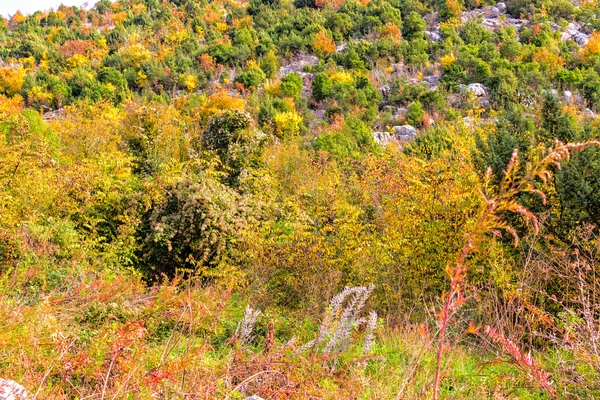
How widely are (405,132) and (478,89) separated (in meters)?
7.44

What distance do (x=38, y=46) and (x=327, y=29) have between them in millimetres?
29907

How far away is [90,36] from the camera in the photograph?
166 feet

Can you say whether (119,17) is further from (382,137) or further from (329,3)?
(382,137)

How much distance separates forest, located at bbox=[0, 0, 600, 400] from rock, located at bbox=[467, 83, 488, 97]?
16cm

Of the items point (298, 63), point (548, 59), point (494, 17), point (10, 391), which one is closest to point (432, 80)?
point (548, 59)

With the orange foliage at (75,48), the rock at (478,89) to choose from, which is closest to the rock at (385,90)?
the rock at (478,89)

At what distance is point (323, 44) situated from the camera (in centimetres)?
4216

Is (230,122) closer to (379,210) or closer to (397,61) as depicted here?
(379,210)

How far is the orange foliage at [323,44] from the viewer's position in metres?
41.9

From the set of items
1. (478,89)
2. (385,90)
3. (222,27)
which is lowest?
(478,89)

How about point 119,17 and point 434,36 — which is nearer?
point 434,36

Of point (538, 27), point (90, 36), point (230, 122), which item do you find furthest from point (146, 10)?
point (230, 122)

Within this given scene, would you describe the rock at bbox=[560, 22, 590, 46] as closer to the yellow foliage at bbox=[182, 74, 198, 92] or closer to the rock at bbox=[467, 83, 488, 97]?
the rock at bbox=[467, 83, 488, 97]

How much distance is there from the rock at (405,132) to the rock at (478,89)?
236 inches
